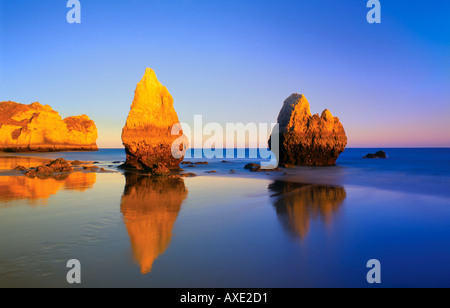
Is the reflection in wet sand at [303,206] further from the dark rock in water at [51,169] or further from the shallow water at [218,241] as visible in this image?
the dark rock in water at [51,169]

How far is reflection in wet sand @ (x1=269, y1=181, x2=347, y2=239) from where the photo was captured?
8.98 metres

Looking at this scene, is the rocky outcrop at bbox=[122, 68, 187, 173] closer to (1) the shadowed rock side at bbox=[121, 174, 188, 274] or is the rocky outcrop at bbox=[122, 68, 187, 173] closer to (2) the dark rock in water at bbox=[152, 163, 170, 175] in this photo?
(2) the dark rock in water at bbox=[152, 163, 170, 175]

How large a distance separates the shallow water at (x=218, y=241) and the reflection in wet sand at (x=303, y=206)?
7 centimetres

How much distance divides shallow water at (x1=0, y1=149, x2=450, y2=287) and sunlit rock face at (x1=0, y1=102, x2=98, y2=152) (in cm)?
A: 9203

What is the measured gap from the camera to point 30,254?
6051 mm

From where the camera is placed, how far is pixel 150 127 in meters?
27.0

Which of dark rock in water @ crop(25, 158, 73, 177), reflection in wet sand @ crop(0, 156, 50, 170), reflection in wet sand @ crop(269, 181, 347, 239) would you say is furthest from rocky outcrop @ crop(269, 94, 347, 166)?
reflection in wet sand @ crop(0, 156, 50, 170)

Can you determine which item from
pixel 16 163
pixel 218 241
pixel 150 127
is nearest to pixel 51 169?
pixel 150 127

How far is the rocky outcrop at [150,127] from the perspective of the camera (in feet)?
87.8

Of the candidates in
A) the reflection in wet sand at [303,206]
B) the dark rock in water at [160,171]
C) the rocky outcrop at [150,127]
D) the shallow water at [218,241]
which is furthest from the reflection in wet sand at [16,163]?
the reflection in wet sand at [303,206]

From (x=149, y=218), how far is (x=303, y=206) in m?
7.07

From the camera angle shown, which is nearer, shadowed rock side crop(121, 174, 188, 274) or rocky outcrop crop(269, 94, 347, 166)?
shadowed rock side crop(121, 174, 188, 274)
